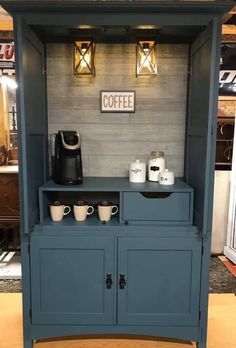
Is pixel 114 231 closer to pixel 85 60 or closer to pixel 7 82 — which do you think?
pixel 85 60

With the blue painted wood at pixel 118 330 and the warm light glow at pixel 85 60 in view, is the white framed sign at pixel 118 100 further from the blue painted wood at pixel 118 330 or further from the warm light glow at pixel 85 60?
the blue painted wood at pixel 118 330

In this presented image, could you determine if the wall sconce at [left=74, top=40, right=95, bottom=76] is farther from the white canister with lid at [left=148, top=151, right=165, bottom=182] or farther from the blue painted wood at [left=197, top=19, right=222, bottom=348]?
the blue painted wood at [left=197, top=19, right=222, bottom=348]

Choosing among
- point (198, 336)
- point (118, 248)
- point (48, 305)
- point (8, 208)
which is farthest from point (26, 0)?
point (8, 208)

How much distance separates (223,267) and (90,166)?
6.70 ft

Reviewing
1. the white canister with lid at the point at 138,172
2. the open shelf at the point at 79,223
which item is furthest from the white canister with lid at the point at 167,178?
the open shelf at the point at 79,223

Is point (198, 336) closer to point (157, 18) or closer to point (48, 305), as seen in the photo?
point (48, 305)

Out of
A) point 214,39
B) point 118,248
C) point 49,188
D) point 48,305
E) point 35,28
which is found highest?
point 35,28

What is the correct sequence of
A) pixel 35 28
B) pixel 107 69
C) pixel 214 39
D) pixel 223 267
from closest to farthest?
pixel 214 39, pixel 35 28, pixel 107 69, pixel 223 267

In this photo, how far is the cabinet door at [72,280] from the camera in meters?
1.97

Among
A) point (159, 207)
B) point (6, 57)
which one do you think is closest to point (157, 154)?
point (159, 207)

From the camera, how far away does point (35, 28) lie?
195 centimetres

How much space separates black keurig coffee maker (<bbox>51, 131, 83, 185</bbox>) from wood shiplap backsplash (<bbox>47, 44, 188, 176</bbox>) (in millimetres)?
263

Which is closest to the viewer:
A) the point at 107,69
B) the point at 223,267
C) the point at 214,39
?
the point at 214,39

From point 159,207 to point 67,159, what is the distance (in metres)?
0.69
